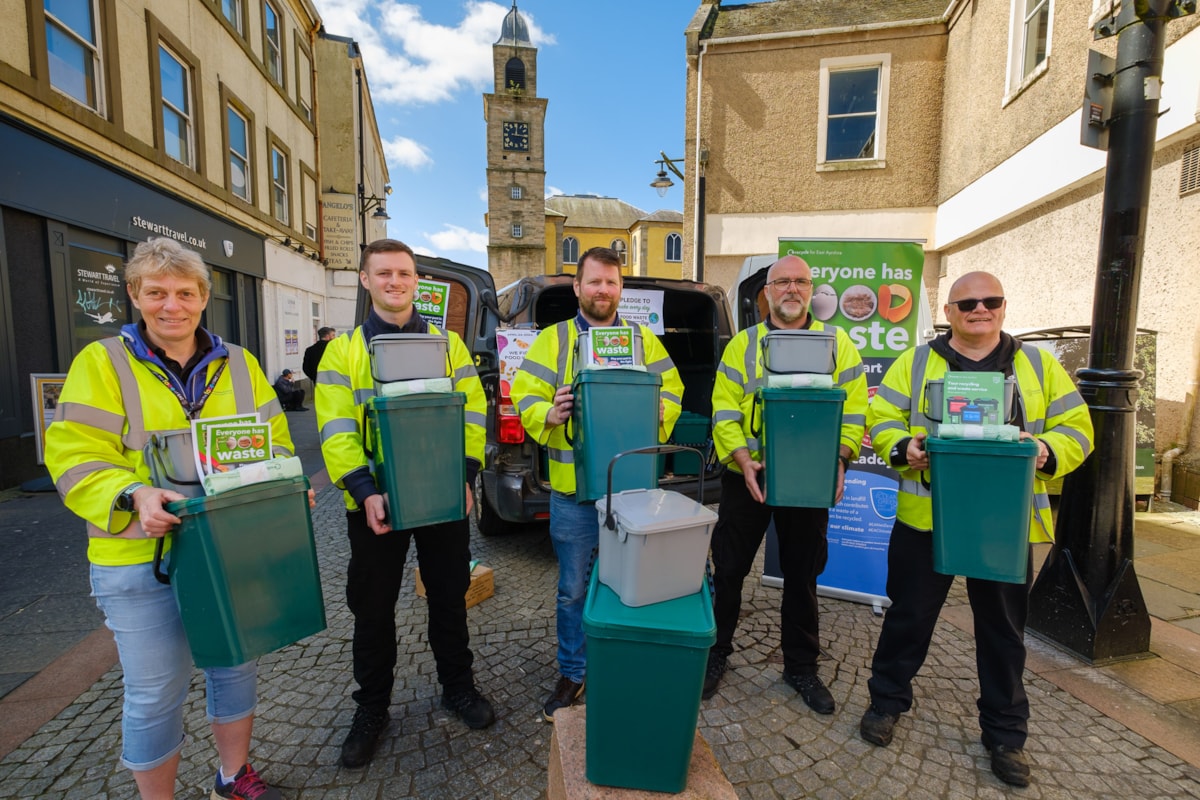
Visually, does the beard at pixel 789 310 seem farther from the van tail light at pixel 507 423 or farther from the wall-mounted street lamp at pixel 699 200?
the wall-mounted street lamp at pixel 699 200

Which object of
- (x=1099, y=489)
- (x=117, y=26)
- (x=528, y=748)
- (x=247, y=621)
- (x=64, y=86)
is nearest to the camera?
(x=247, y=621)

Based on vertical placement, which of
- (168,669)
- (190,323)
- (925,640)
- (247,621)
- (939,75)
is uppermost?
(939,75)

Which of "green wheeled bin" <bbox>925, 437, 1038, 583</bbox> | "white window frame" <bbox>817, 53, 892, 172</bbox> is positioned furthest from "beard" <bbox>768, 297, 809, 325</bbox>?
"white window frame" <bbox>817, 53, 892, 172</bbox>

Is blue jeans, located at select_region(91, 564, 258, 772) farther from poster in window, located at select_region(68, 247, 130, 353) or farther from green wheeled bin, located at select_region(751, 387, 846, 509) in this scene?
poster in window, located at select_region(68, 247, 130, 353)

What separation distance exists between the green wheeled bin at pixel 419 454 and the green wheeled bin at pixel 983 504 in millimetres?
1792

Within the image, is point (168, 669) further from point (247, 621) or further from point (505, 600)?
point (505, 600)

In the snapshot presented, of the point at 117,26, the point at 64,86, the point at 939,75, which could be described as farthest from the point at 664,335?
the point at 939,75

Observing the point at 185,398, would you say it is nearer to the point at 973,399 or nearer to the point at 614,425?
the point at 614,425

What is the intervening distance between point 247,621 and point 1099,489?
12.8ft

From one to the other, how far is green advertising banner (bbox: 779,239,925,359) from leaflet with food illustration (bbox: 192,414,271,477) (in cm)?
317

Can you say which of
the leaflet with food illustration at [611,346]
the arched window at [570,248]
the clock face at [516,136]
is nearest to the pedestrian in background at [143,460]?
the leaflet with food illustration at [611,346]

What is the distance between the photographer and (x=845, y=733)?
246 centimetres

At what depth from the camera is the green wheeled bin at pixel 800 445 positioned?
7.78 ft

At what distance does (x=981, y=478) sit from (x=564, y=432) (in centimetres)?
161
